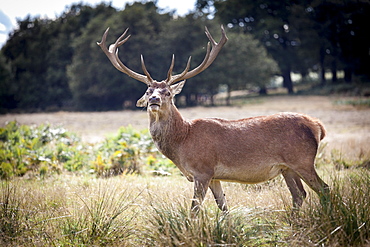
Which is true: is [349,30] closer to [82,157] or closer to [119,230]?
[82,157]

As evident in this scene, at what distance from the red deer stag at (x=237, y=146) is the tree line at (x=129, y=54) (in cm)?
2430

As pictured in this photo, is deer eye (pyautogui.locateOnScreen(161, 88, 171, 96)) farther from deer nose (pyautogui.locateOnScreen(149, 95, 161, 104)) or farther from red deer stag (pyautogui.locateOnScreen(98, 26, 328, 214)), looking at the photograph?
deer nose (pyautogui.locateOnScreen(149, 95, 161, 104))

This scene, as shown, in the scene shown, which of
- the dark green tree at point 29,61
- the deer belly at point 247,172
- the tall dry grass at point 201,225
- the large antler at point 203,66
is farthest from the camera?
the dark green tree at point 29,61

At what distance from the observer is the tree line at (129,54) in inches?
1341

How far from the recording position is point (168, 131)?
18.5 feet

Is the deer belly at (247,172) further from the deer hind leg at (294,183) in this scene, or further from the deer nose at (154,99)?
the deer nose at (154,99)

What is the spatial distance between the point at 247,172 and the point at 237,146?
38 cm

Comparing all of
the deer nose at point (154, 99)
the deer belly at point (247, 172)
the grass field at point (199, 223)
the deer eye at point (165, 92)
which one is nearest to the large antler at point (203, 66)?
the deer eye at point (165, 92)

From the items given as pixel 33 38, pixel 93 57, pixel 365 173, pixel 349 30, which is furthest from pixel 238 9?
pixel 365 173

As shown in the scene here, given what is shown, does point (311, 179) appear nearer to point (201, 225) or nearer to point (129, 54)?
point (201, 225)

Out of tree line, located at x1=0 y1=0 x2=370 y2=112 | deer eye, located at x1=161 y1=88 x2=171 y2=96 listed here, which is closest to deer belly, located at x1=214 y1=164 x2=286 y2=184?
deer eye, located at x1=161 y1=88 x2=171 y2=96

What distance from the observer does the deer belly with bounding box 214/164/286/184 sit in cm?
542

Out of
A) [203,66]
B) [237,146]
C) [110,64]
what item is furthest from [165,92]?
[110,64]

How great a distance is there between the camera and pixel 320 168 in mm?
8844
